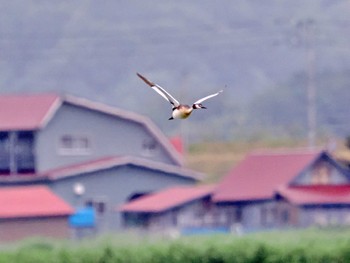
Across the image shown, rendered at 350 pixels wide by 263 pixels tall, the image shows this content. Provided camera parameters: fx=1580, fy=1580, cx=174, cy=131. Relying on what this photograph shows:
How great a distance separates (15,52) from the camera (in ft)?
309

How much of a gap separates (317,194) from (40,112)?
8528 millimetres

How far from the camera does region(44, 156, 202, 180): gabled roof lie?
1813 inches

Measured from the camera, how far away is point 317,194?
151ft

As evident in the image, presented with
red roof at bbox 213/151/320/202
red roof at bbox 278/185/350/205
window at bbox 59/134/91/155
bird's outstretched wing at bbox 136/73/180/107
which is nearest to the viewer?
bird's outstretched wing at bbox 136/73/180/107

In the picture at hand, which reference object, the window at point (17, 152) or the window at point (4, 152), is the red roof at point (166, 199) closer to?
the window at point (17, 152)

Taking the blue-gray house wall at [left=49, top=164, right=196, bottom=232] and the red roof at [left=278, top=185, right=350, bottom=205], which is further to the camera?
the blue-gray house wall at [left=49, top=164, right=196, bottom=232]

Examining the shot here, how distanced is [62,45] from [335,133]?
2698cm

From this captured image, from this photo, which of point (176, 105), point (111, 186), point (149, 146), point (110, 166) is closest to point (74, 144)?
point (110, 166)

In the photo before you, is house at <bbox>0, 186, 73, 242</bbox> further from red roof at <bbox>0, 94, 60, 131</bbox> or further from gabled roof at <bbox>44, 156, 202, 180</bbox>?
red roof at <bbox>0, 94, 60, 131</bbox>

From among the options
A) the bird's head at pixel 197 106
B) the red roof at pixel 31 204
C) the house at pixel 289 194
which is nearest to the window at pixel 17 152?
the red roof at pixel 31 204

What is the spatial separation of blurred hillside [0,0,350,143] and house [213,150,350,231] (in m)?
30.2

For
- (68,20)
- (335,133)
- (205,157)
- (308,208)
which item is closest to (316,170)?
(308,208)

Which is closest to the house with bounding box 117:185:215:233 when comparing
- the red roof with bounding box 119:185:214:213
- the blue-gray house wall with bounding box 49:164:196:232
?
the red roof with bounding box 119:185:214:213

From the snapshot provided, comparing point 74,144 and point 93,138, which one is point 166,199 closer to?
point 93,138
